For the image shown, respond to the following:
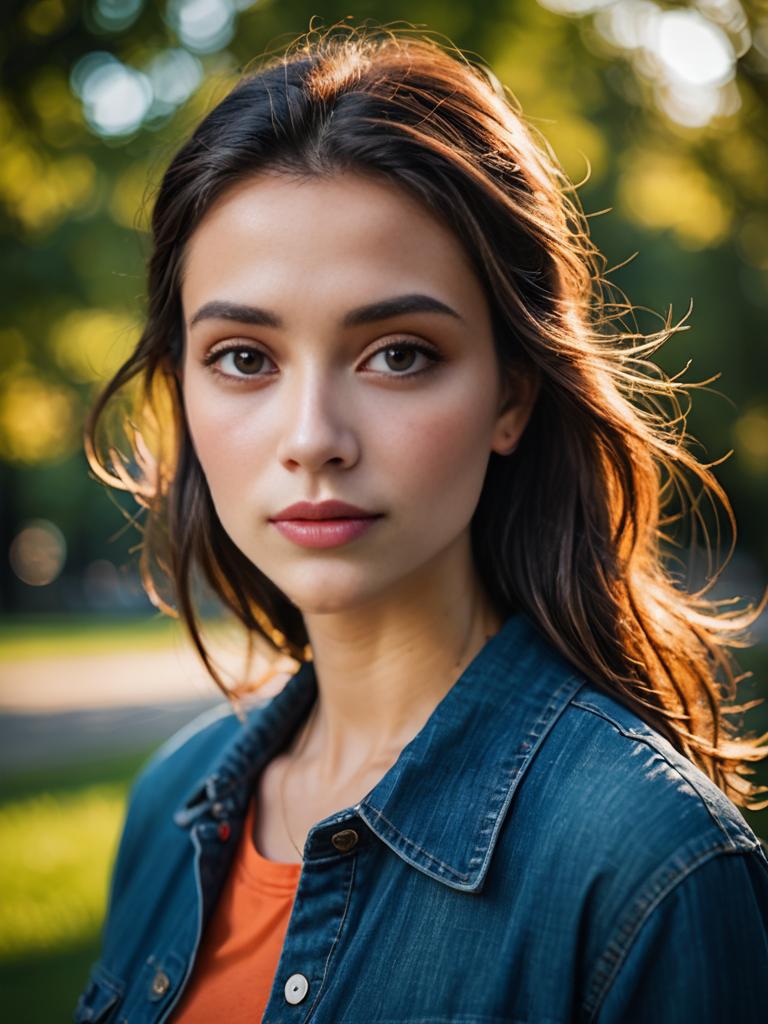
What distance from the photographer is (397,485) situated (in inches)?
70.9

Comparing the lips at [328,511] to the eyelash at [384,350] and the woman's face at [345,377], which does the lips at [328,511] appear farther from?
the eyelash at [384,350]

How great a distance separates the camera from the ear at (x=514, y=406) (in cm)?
202

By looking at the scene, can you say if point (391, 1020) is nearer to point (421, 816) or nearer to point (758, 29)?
point (421, 816)

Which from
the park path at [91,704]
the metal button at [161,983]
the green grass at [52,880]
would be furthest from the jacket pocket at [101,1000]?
the park path at [91,704]

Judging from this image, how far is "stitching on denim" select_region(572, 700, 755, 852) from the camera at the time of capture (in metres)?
1.54

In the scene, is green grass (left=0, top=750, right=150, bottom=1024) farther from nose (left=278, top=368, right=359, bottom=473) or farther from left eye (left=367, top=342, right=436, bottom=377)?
left eye (left=367, top=342, right=436, bottom=377)

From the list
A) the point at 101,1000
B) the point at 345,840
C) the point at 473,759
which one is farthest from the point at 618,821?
the point at 101,1000

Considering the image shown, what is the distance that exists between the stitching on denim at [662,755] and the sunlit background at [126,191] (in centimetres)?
84

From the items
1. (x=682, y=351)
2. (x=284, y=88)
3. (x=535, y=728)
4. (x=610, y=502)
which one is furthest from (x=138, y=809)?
(x=682, y=351)

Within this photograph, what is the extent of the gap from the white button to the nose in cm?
89

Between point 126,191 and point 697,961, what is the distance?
665 centimetres

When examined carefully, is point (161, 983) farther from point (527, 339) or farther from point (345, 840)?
point (527, 339)

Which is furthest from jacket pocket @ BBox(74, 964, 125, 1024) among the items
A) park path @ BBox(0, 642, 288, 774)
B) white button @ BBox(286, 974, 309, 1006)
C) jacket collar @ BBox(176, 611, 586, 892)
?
park path @ BBox(0, 642, 288, 774)

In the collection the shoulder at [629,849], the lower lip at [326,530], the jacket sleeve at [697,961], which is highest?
the lower lip at [326,530]
